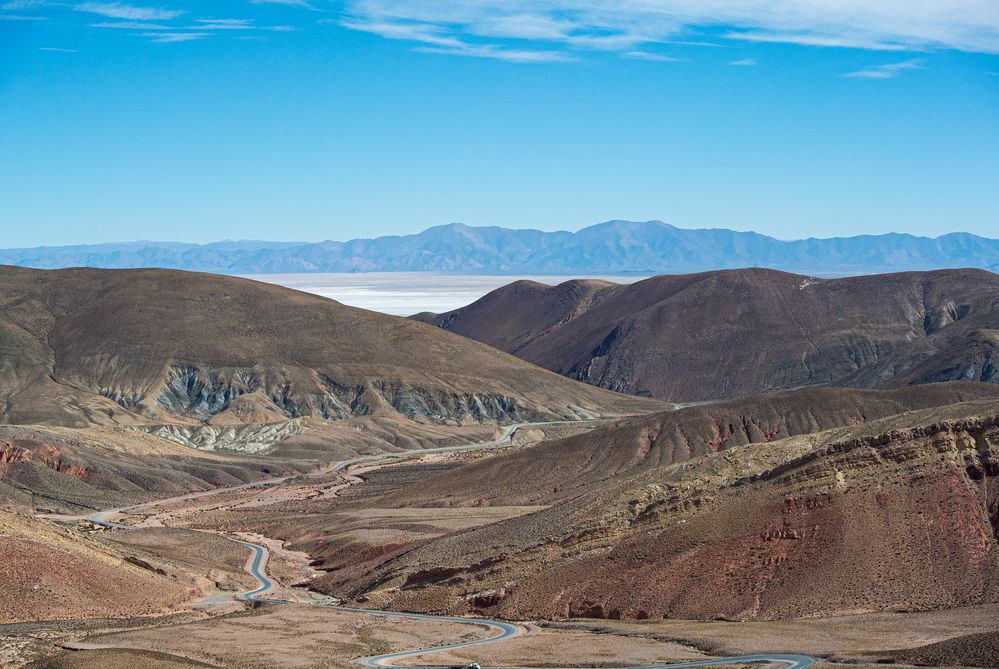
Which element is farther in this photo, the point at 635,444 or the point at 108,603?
the point at 635,444

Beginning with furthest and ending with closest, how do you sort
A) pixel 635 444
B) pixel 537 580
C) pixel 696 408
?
pixel 696 408 → pixel 635 444 → pixel 537 580

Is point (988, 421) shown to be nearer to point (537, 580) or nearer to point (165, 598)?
point (537, 580)

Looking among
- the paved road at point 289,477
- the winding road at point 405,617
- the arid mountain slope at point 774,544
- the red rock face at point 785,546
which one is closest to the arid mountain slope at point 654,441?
the paved road at point 289,477

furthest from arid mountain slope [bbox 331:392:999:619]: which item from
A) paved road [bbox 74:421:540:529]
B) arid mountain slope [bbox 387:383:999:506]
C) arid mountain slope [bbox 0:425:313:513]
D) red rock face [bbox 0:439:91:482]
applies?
red rock face [bbox 0:439:91:482]

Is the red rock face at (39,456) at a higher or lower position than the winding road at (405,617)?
lower

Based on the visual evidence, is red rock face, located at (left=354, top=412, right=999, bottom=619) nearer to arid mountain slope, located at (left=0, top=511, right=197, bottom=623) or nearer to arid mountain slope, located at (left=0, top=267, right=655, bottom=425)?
arid mountain slope, located at (left=0, top=511, right=197, bottom=623)

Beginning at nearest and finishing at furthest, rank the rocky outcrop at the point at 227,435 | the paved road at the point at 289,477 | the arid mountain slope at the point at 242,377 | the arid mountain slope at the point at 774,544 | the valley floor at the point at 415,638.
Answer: the valley floor at the point at 415,638 < the arid mountain slope at the point at 774,544 < the paved road at the point at 289,477 < the rocky outcrop at the point at 227,435 < the arid mountain slope at the point at 242,377

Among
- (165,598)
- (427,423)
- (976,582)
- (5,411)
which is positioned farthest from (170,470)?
(976,582)

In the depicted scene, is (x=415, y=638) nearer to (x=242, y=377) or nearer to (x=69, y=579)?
(x=69, y=579)

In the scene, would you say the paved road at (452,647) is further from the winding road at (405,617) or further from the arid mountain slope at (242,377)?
the arid mountain slope at (242,377)
